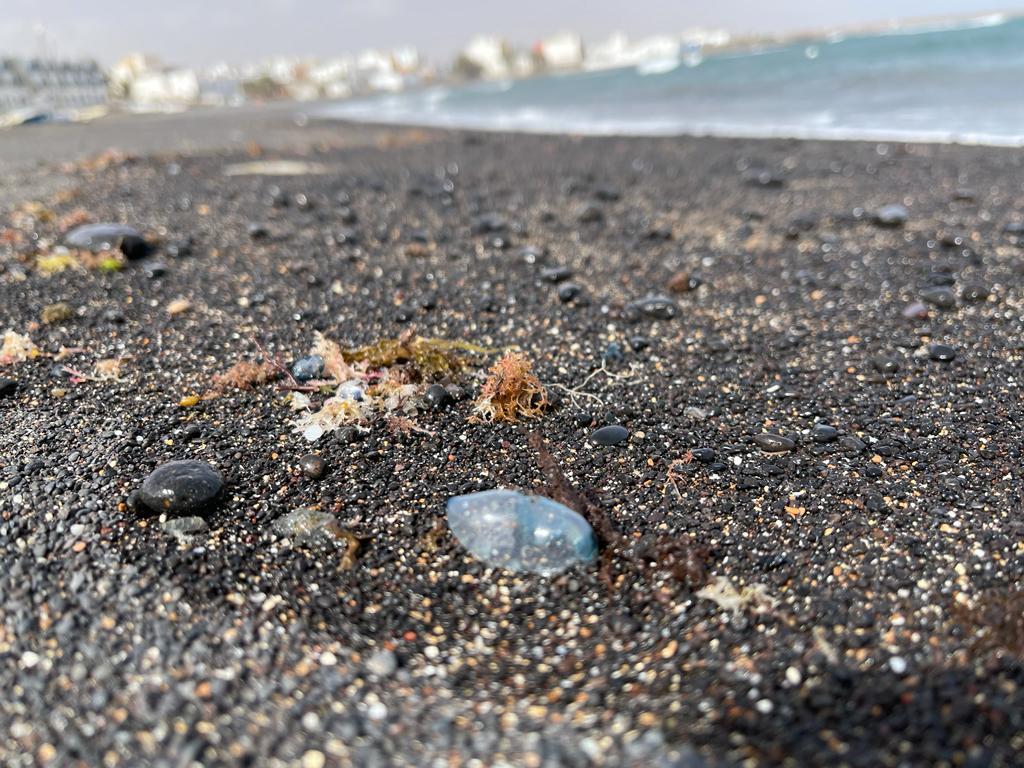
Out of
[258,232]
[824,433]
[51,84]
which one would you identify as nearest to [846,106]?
[258,232]

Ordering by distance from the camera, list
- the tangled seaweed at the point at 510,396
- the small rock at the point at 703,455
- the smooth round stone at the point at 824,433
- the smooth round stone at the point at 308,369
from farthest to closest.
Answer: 1. the smooth round stone at the point at 308,369
2. the tangled seaweed at the point at 510,396
3. the smooth round stone at the point at 824,433
4. the small rock at the point at 703,455

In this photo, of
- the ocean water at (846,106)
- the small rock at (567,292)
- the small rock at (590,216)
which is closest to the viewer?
the small rock at (567,292)

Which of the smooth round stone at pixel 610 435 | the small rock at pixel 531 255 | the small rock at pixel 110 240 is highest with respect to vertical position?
the small rock at pixel 110 240

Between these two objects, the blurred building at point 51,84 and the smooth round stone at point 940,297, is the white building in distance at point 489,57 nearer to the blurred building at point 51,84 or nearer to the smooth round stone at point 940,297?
the blurred building at point 51,84


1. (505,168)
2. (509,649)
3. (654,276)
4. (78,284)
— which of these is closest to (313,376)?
(509,649)

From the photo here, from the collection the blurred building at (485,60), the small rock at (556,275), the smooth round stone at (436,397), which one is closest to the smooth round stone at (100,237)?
the small rock at (556,275)

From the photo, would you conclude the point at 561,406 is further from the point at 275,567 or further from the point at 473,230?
the point at 473,230

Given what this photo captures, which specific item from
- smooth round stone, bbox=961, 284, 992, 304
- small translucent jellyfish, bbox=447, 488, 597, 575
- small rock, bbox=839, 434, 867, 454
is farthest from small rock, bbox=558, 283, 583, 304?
smooth round stone, bbox=961, 284, 992, 304
